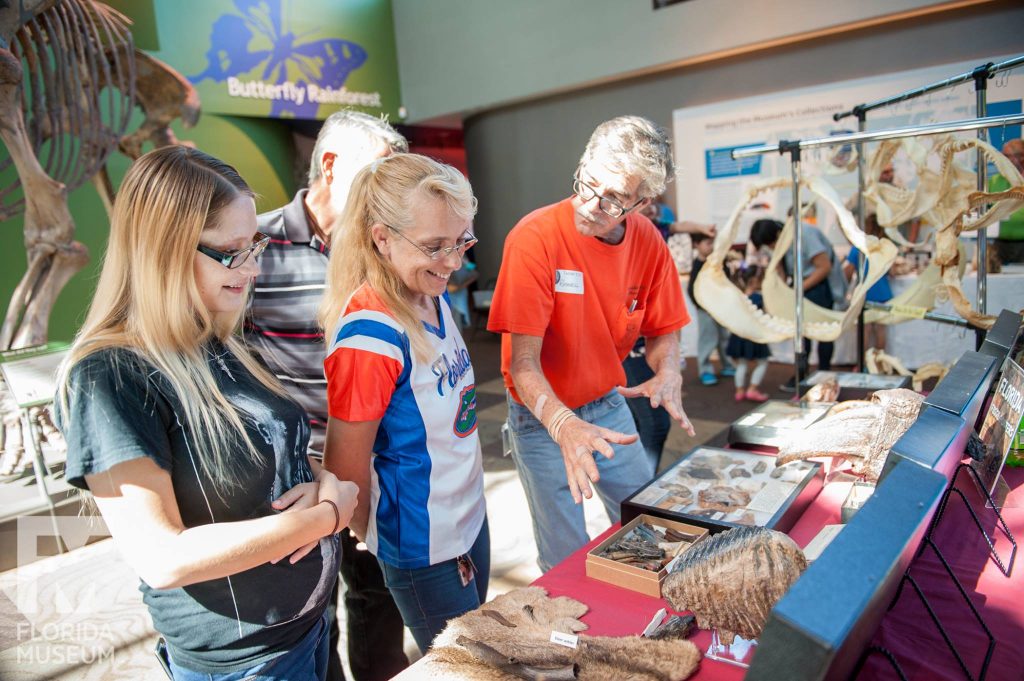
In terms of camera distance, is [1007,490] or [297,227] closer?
[1007,490]

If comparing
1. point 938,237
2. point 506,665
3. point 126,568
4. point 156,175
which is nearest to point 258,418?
point 156,175

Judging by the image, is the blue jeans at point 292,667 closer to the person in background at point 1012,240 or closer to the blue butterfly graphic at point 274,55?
the person in background at point 1012,240

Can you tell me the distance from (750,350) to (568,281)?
386 centimetres

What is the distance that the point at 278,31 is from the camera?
6832mm

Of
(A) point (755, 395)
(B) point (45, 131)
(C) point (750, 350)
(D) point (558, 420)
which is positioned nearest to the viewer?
(D) point (558, 420)

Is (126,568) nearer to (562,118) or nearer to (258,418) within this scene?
(258,418)

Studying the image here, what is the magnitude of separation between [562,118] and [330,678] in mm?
6688

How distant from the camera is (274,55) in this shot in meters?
6.82

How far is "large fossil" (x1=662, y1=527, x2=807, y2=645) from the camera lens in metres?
0.90

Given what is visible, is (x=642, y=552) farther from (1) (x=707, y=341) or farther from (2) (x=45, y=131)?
(1) (x=707, y=341)

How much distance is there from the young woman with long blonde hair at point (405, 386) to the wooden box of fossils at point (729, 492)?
42 centimetres

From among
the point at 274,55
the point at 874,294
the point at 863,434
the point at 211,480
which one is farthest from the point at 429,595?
the point at 274,55

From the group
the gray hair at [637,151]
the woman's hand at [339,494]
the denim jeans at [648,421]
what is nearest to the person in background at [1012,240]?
the denim jeans at [648,421]

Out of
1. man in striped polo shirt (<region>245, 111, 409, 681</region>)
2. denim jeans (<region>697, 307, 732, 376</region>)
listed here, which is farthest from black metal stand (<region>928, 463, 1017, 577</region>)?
denim jeans (<region>697, 307, 732, 376</region>)
